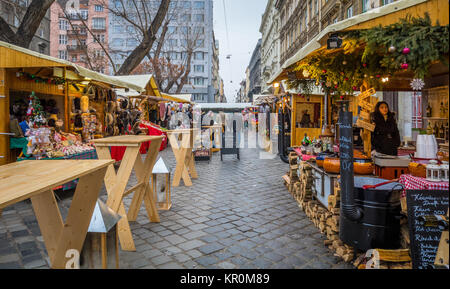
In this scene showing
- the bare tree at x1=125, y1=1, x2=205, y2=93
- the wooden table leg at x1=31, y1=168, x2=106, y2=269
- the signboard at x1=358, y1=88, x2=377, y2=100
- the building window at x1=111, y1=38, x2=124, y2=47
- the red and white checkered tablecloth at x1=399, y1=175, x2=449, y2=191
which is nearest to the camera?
the wooden table leg at x1=31, y1=168, x2=106, y2=269

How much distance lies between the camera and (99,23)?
5788 centimetres

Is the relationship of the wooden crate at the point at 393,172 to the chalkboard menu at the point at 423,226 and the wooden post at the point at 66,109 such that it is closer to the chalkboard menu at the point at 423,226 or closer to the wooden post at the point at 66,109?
the chalkboard menu at the point at 423,226

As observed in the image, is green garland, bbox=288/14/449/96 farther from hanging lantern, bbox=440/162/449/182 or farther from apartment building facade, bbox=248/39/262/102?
apartment building facade, bbox=248/39/262/102

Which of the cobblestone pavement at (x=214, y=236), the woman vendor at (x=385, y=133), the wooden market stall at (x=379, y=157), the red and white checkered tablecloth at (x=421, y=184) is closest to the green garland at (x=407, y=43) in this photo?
the wooden market stall at (x=379, y=157)

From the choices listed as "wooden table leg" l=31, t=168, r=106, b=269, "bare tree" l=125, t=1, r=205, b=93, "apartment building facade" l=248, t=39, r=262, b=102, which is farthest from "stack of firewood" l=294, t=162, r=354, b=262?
"apartment building facade" l=248, t=39, r=262, b=102

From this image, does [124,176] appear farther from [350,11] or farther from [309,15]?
[309,15]

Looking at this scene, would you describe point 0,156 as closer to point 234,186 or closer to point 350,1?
point 234,186

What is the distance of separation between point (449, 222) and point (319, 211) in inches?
103

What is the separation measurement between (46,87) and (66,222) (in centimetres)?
736

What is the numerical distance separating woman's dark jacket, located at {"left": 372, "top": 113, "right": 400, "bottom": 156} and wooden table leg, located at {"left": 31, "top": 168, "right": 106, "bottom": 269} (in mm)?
4877

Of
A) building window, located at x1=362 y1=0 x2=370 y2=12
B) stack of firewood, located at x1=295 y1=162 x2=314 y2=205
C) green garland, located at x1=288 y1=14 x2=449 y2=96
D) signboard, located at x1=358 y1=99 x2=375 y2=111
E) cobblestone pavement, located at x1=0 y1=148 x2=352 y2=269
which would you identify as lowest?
cobblestone pavement, located at x1=0 y1=148 x2=352 y2=269

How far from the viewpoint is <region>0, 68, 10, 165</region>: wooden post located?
674 centimetres

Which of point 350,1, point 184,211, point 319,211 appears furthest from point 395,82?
point 350,1

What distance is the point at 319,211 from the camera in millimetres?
4531
